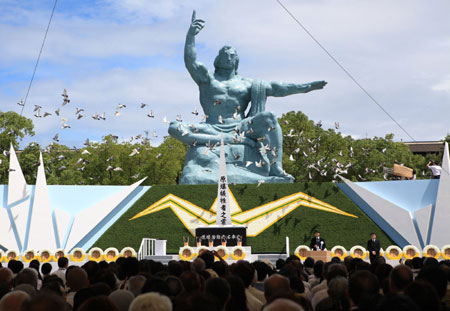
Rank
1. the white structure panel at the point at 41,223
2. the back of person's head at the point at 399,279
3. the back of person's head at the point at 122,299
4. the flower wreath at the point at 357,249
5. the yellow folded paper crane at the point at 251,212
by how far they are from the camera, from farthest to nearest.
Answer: the yellow folded paper crane at the point at 251,212 < the white structure panel at the point at 41,223 < the flower wreath at the point at 357,249 < the back of person's head at the point at 399,279 < the back of person's head at the point at 122,299

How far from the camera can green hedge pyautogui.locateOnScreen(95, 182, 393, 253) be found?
23.8m

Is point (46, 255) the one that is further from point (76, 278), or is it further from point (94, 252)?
point (76, 278)

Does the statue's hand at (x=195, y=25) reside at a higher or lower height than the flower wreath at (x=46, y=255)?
higher

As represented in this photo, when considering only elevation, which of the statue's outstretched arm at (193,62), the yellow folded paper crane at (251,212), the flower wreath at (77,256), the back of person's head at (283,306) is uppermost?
the statue's outstretched arm at (193,62)

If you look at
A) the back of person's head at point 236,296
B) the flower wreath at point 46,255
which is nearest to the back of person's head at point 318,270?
the back of person's head at point 236,296

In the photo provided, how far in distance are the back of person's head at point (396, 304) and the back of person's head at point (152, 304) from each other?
1.38 m

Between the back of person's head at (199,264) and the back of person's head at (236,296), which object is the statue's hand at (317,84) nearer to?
the back of person's head at (199,264)

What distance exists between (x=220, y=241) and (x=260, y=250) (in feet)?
7.71

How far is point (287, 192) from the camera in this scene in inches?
1037

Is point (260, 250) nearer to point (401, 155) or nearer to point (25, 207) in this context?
point (25, 207)

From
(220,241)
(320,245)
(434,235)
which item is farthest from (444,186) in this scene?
(220,241)

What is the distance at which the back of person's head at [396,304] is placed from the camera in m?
3.37

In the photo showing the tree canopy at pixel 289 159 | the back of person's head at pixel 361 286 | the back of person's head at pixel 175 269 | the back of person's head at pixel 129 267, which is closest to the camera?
the back of person's head at pixel 361 286

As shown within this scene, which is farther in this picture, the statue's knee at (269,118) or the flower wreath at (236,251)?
the statue's knee at (269,118)
